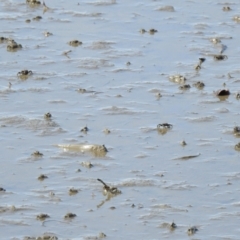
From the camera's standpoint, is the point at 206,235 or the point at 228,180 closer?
the point at 206,235

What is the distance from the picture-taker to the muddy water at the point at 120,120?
8.11 meters

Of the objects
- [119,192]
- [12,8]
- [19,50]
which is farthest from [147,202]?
[12,8]

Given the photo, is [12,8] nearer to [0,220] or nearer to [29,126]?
A: [29,126]

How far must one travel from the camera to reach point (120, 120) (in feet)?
32.1

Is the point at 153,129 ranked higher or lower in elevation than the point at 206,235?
higher

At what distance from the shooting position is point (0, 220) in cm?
800

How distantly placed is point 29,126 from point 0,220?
5.84 ft

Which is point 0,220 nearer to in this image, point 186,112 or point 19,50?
point 186,112

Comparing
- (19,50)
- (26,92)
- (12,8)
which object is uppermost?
(12,8)

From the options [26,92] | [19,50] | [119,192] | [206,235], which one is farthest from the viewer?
[19,50]

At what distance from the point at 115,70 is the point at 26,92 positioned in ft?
3.44

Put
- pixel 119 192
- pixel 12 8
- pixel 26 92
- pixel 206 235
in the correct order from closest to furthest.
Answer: pixel 206 235 → pixel 119 192 → pixel 26 92 → pixel 12 8

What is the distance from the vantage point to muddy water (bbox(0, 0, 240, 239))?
811cm

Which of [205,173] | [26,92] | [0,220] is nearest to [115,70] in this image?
[26,92]
